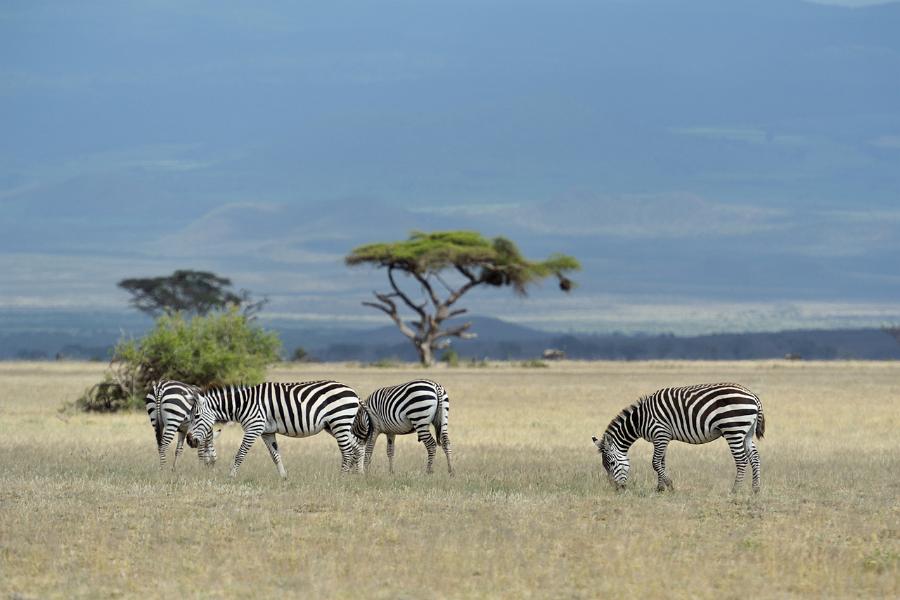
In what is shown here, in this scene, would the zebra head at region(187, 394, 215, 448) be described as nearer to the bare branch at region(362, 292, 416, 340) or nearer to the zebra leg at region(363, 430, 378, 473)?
the zebra leg at region(363, 430, 378, 473)

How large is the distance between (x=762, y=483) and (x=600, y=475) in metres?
2.31

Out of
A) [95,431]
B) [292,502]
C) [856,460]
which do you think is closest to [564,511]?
[292,502]

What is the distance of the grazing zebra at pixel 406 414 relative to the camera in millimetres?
18391

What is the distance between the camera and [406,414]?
725 inches

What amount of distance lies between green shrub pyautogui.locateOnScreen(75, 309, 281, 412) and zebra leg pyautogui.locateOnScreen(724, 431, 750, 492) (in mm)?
19933

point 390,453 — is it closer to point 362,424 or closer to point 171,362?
point 362,424

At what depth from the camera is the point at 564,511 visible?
14.6 meters

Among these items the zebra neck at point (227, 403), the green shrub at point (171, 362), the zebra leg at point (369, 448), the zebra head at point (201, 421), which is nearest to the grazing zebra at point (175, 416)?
the zebra head at point (201, 421)

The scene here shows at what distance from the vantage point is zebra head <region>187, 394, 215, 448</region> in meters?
18.9

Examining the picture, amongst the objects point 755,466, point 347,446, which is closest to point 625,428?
point 755,466

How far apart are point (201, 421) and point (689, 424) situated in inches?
278

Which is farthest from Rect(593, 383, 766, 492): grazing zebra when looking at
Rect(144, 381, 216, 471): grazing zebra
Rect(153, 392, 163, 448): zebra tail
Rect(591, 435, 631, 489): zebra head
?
Rect(153, 392, 163, 448): zebra tail

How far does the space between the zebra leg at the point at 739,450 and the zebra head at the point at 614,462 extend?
1.32 metres

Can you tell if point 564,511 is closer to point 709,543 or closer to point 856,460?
point 709,543
